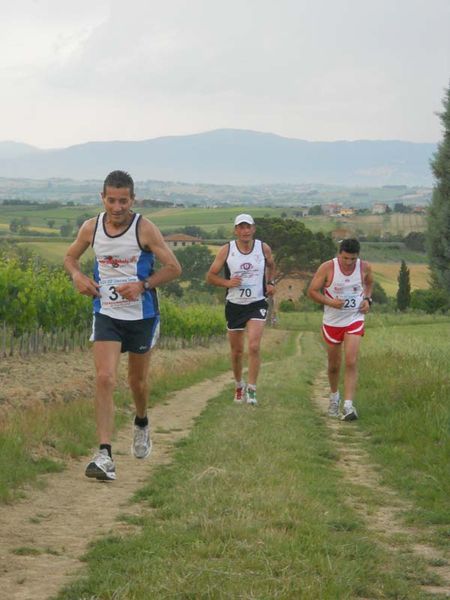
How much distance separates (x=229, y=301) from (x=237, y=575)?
834 cm

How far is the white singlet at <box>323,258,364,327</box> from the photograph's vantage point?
12.3 meters

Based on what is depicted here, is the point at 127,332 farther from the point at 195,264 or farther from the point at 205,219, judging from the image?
the point at 205,219

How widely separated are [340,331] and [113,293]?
5.24 m

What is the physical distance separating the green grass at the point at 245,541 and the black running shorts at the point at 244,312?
13.1 ft

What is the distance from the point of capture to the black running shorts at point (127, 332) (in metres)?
7.88

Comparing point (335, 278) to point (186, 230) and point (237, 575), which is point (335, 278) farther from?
point (186, 230)

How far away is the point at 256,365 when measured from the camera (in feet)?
42.0

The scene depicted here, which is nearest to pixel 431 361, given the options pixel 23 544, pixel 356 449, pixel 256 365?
pixel 256 365

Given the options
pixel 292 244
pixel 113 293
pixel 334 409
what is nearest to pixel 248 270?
pixel 334 409

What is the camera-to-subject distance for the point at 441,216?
1436 centimetres

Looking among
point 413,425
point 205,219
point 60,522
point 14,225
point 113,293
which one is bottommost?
point 205,219

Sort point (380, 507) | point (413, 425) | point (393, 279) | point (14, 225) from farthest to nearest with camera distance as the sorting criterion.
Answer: point (14, 225) < point (393, 279) < point (413, 425) < point (380, 507)

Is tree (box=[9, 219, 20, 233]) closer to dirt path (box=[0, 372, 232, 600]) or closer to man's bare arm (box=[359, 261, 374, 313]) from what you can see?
man's bare arm (box=[359, 261, 374, 313])

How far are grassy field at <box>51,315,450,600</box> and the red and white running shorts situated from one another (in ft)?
3.62
